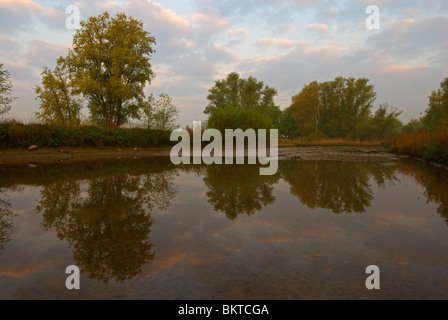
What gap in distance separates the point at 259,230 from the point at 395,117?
70402 millimetres

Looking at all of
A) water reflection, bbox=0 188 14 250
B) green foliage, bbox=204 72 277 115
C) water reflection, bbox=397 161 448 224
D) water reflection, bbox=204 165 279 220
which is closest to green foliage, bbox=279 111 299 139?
green foliage, bbox=204 72 277 115

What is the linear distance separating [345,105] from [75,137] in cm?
6445

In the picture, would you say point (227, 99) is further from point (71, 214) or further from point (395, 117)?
point (71, 214)

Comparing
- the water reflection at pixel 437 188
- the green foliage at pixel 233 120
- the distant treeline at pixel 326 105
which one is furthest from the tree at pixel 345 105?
the water reflection at pixel 437 188

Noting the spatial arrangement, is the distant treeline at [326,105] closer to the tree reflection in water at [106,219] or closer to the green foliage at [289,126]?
the green foliage at [289,126]

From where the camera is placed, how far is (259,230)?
5.18 m

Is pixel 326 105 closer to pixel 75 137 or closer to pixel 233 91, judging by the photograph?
pixel 233 91

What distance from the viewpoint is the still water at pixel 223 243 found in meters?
3.13

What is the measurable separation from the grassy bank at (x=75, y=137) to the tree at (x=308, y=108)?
51.5m

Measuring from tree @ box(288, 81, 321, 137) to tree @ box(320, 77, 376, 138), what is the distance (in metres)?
3.57

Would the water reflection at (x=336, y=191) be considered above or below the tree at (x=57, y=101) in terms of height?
below

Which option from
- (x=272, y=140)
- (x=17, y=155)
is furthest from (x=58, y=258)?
(x=272, y=140)

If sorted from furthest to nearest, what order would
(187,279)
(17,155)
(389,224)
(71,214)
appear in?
1. (17,155)
2. (71,214)
3. (389,224)
4. (187,279)
